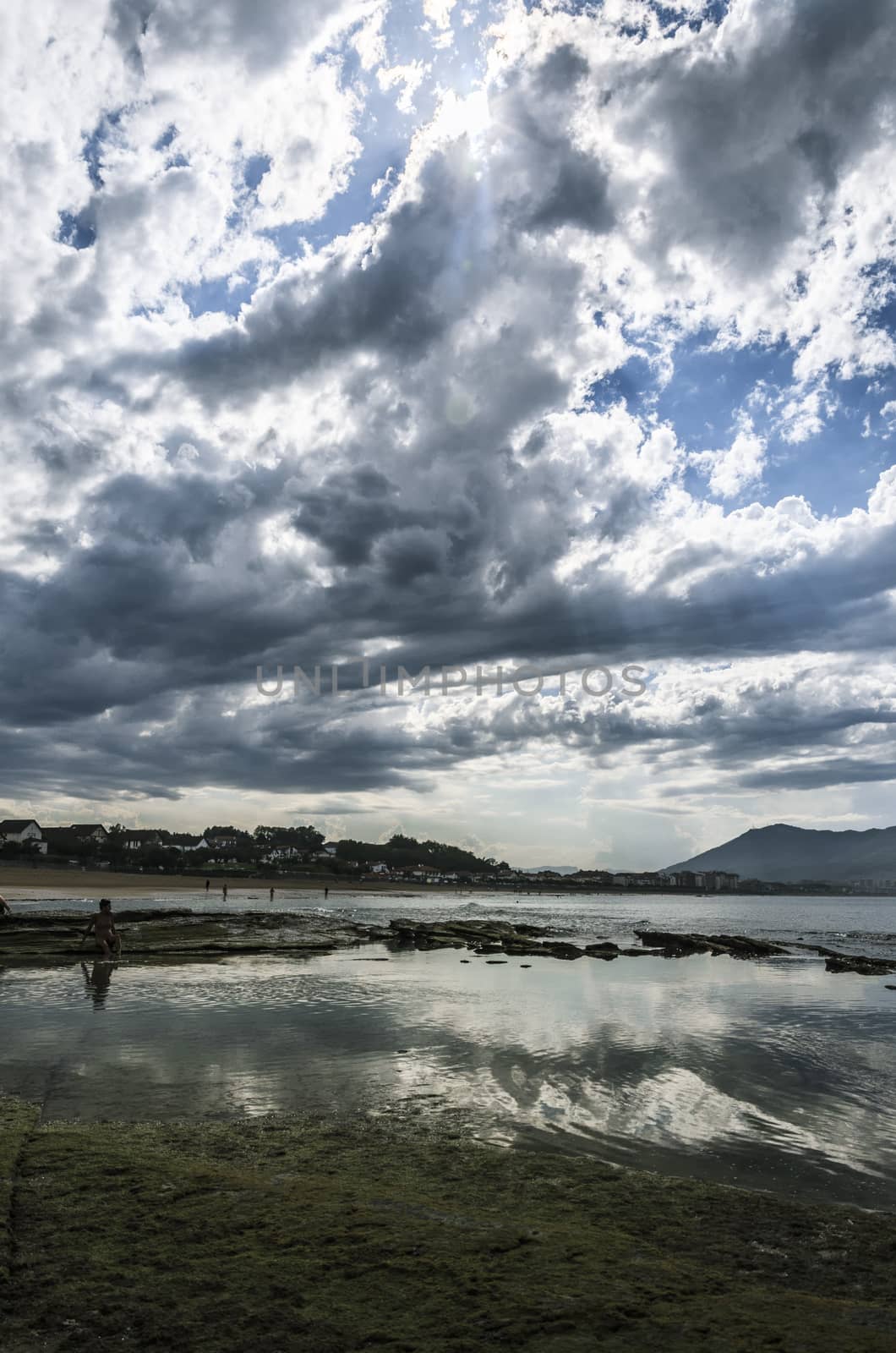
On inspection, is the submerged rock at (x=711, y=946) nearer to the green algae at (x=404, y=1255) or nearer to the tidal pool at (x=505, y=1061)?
the tidal pool at (x=505, y=1061)

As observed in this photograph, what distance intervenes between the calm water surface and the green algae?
5.56 feet

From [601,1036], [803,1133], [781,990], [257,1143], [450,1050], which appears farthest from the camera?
[781,990]

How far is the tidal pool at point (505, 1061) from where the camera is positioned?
984 centimetres

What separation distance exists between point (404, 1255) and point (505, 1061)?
8.97 m

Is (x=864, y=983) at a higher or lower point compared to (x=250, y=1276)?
lower

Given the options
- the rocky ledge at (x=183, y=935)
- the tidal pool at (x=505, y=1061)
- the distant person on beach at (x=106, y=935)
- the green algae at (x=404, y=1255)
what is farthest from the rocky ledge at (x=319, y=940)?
the green algae at (x=404, y=1255)

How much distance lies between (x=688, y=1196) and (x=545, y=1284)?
9.63 feet

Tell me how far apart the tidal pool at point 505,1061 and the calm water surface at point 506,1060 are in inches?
2.1

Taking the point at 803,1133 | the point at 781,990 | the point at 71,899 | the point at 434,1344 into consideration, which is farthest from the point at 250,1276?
the point at 71,899

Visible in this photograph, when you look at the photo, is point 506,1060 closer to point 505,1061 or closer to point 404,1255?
point 505,1061

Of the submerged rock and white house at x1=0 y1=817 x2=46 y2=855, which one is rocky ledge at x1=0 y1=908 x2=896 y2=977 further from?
white house at x1=0 y1=817 x2=46 y2=855

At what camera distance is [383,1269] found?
534 centimetres

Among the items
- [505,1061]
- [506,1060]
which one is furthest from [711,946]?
[505,1061]

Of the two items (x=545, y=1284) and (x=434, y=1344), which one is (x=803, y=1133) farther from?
(x=434, y=1344)
